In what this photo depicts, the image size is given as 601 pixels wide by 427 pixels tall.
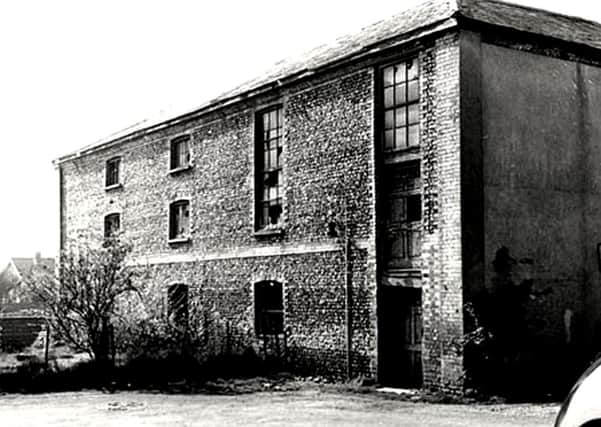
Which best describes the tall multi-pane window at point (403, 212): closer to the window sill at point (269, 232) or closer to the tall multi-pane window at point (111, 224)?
the window sill at point (269, 232)

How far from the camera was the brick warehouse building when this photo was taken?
14.8m

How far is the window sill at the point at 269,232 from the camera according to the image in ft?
62.9

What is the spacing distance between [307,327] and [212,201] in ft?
17.6

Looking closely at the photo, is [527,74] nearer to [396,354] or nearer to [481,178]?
[481,178]

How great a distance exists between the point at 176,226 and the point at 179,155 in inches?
81.2

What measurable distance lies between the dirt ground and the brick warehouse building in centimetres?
175

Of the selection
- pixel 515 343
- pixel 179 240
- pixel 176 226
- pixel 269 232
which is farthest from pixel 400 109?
pixel 176 226

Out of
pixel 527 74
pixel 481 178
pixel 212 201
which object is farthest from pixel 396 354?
pixel 212 201

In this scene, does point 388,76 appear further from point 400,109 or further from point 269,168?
point 269,168

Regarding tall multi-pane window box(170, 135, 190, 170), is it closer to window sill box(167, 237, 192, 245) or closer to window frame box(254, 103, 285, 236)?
window sill box(167, 237, 192, 245)

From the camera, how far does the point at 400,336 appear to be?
53.1 feet

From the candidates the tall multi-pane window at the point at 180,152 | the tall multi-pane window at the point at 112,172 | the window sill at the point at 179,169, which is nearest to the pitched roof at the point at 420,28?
the tall multi-pane window at the point at 180,152

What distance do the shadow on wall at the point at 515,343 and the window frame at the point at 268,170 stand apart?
6.13 meters

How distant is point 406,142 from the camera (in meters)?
16.1
